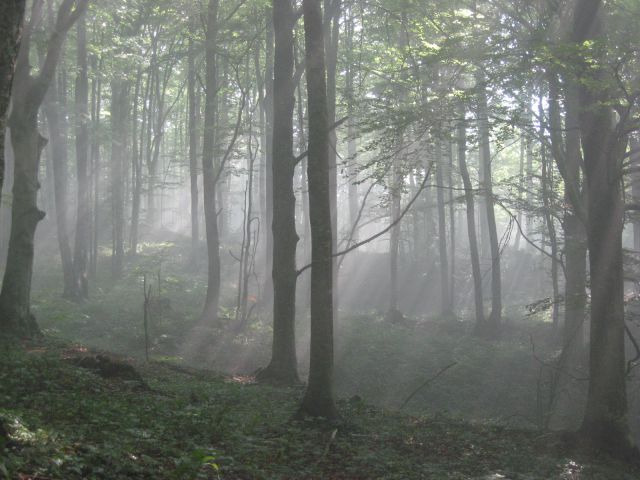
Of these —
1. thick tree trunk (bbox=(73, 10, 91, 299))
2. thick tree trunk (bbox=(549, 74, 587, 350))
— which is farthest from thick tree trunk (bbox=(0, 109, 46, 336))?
thick tree trunk (bbox=(549, 74, 587, 350))

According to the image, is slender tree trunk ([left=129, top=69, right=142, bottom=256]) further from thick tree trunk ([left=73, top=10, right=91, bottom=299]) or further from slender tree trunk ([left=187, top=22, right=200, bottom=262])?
thick tree trunk ([left=73, top=10, right=91, bottom=299])

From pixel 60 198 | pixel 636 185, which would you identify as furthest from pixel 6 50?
pixel 636 185

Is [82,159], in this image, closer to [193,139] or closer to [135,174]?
[193,139]

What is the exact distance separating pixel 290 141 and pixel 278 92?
1.12 meters

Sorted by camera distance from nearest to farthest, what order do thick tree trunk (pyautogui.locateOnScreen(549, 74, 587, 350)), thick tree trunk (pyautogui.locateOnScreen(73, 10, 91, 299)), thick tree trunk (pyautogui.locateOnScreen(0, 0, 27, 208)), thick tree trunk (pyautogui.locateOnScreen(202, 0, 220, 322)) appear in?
thick tree trunk (pyautogui.locateOnScreen(0, 0, 27, 208)), thick tree trunk (pyautogui.locateOnScreen(549, 74, 587, 350)), thick tree trunk (pyautogui.locateOnScreen(202, 0, 220, 322)), thick tree trunk (pyautogui.locateOnScreen(73, 10, 91, 299))

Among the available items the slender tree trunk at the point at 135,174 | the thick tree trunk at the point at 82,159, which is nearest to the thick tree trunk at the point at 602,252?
the thick tree trunk at the point at 82,159

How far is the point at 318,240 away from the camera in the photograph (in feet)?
29.4

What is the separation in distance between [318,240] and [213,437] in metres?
3.35

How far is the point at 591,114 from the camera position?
10570 mm

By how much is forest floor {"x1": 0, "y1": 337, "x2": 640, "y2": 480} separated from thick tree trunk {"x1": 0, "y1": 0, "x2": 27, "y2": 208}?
247 centimetres

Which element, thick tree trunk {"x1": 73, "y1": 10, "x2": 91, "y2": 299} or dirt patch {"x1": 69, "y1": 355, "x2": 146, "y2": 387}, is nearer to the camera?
dirt patch {"x1": 69, "y1": 355, "x2": 146, "y2": 387}

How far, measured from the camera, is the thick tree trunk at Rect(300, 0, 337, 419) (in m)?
8.86

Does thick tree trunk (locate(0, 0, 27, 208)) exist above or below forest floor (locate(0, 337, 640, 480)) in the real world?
above

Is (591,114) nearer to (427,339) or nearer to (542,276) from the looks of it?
(427,339)
